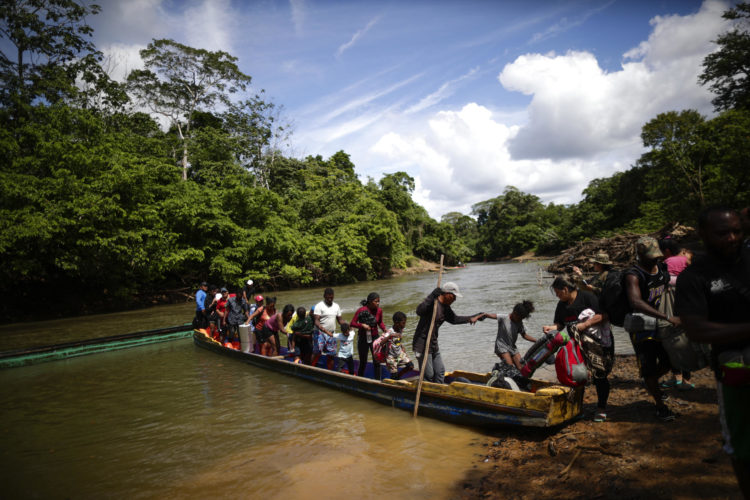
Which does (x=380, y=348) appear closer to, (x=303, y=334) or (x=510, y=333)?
(x=510, y=333)

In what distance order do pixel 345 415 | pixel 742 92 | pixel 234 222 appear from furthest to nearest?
pixel 742 92
pixel 234 222
pixel 345 415

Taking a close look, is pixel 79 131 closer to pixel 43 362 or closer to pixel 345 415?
pixel 43 362

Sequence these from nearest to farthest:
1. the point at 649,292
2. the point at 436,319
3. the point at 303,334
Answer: the point at 649,292, the point at 436,319, the point at 303,334

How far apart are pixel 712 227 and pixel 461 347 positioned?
28.7ft

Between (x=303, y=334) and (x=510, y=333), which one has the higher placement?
(x=510, y=333)

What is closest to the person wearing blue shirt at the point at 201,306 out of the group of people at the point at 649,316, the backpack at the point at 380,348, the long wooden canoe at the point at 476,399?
the group of people at the point at 649,316

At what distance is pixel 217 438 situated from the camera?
5938 millimetres

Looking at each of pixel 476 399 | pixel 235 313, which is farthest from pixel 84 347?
pixel 476 399

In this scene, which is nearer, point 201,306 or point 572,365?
point 572,365

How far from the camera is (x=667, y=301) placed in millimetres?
4000

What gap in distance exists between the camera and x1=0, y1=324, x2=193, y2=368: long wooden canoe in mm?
11902

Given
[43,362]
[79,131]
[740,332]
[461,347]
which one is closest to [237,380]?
[461,347]

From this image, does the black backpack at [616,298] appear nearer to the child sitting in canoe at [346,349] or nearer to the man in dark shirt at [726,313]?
the man in dark shirt at [726,313]

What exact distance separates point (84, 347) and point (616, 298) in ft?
50.8
